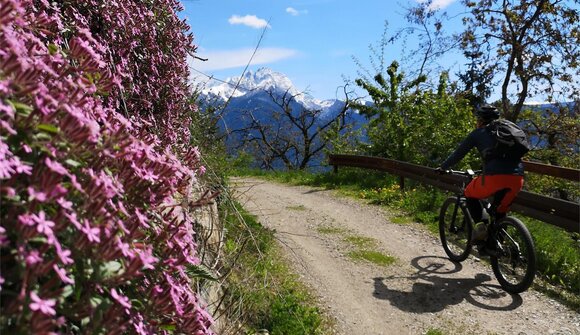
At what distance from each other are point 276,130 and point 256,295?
2826 cm

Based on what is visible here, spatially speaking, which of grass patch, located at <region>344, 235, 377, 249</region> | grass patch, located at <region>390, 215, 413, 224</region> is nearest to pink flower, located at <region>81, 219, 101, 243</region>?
grass patch, located at <region>344, 235, 377, 249</region>

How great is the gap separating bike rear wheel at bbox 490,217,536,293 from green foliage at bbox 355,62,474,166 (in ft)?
23.7

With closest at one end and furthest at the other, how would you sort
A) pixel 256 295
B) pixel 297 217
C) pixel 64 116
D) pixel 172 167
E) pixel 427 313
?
pixel 64 116 < pixel 172 167 < pixel 256 295 < pixel 427 313 < pixel 297 217

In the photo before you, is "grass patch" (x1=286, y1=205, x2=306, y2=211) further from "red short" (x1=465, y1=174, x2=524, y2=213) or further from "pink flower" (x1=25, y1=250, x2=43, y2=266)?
"pink flower" (x1=25, y1=250, x2=43, y2=266)

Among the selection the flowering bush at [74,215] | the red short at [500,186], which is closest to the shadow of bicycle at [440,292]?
the red short at [500,186]

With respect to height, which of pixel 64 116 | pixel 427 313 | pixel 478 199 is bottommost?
pixel 427 313

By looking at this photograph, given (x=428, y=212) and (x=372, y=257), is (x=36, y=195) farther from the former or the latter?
(x=428, y=212)

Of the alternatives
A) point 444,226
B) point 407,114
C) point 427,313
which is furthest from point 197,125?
point 407,114

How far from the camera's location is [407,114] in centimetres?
1667

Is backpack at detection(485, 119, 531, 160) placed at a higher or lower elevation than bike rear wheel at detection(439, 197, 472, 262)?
higher

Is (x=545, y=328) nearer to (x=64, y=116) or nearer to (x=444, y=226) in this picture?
(x=444, y=226)

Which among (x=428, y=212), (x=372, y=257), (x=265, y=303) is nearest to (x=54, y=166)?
(x=265, y=303)

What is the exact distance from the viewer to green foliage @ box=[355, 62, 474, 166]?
1503cm

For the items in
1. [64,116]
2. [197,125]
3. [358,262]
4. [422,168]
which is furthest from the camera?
[422,168]
